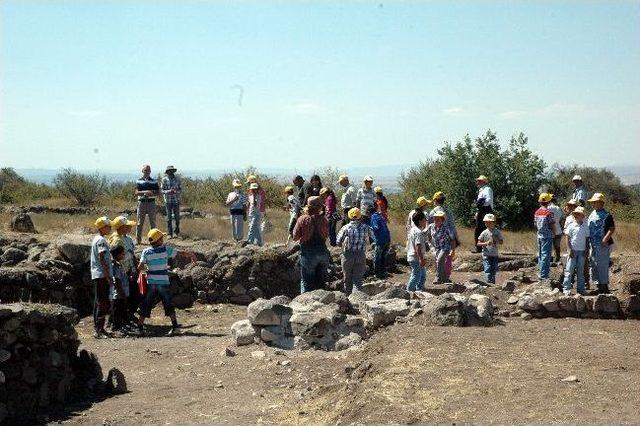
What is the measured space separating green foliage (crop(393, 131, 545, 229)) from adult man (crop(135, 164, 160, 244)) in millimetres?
13306

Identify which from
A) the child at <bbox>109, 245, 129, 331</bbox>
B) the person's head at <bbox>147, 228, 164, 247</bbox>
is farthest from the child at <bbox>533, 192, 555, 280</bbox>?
the child at <bbox>109, 245, 129, 331</bbox>

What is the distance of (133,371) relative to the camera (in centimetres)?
1125

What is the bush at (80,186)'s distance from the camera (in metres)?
36.2

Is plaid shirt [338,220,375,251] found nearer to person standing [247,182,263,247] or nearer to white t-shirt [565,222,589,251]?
white t-shirt [565,222,589,251]

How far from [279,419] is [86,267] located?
8.29 meters

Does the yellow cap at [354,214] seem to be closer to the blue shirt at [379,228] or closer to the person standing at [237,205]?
the blue shirt at [379,228]

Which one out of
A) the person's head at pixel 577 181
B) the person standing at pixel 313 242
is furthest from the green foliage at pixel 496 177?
the person standing at pixel 313 242

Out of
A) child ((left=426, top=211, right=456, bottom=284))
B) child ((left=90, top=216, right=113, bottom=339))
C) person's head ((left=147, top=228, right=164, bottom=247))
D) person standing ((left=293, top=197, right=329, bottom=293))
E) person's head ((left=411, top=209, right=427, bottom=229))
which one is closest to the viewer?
child ((left=90, top=216, right=113, bottom=339))

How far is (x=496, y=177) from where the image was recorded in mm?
29844

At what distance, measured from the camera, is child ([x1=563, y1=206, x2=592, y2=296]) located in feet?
44.9

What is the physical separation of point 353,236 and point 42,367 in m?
5.33

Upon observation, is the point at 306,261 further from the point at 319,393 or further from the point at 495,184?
the point at 495,184

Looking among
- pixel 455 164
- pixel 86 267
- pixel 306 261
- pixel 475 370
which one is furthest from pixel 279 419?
pixel 455 164

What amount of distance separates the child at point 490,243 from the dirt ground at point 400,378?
94.1 inches
